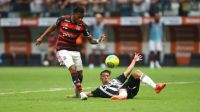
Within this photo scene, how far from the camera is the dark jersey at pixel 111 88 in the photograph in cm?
1609

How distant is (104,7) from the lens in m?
39.4

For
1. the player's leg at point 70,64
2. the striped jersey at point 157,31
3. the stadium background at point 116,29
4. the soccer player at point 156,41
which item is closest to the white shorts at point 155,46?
the soccer player at point 156,41

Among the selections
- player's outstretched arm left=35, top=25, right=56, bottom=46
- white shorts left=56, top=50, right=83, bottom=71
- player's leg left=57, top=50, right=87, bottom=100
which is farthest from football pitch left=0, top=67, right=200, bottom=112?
player's outstretched arm left=35, top=25, right=56, bottom=46

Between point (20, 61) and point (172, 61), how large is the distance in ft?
30.9

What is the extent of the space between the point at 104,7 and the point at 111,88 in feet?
76.8

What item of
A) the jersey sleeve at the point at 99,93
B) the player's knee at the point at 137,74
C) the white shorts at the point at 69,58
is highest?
the white shorts at the point at 69,58

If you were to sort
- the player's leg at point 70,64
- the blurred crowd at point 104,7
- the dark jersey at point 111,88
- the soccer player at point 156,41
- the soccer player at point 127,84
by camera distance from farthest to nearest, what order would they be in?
the blurred crowd at point 104,7 < the soccer player at point 156,41 < the player's leg at point 70,64 < the dark jersey at point 111,88 < the soccer player at point 127,84

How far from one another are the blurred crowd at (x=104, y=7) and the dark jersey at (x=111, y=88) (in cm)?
2114

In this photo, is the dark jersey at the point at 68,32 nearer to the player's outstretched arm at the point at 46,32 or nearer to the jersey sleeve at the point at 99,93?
the player's outstretched arm at the point at 46,32

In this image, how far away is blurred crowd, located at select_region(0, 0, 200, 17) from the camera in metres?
37.7

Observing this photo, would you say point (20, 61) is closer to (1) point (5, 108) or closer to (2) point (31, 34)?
(2) point (31, 34)

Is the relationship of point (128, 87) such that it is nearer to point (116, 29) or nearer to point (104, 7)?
point (104, 7)

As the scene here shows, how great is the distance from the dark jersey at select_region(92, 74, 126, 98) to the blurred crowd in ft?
69.3

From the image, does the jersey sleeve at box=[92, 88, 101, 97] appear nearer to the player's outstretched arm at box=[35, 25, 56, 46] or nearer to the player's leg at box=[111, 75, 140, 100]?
the player's leg at box=[111, 75, 140, 100]
